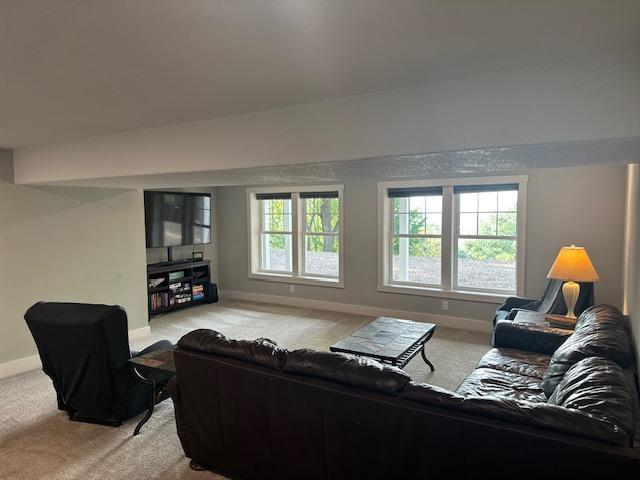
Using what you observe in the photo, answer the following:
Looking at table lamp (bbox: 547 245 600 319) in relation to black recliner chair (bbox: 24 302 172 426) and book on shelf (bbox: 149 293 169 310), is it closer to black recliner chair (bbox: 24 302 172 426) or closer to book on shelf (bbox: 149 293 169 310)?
black recliner chair (bbox: 24 302 172 426)

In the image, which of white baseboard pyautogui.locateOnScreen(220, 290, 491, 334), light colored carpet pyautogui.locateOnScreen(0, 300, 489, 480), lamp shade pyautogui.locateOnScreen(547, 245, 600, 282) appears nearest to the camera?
light colored carpet pyautogui.locateOnScreen(0, 300, 489, 480)

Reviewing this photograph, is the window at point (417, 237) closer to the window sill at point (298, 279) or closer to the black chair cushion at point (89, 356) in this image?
the window sill at point (298, 279)

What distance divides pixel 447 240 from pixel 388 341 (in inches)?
97.2

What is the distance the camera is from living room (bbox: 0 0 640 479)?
139cm

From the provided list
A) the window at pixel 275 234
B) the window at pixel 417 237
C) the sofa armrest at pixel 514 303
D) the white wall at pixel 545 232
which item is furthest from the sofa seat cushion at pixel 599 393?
the window at pixel 275 234

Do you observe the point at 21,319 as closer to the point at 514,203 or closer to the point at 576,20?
the point at 576,20

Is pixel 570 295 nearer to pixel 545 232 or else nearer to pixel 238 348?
pixel 545 232

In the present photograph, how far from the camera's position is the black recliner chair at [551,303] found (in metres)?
4.07

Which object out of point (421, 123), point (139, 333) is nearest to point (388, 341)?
point (421, 123)

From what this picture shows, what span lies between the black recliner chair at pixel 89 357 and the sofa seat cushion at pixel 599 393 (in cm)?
273

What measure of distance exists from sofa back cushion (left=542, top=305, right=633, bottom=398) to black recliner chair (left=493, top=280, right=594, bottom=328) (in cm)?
122

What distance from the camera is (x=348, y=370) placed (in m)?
1.92

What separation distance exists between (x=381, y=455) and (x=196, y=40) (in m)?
1.82

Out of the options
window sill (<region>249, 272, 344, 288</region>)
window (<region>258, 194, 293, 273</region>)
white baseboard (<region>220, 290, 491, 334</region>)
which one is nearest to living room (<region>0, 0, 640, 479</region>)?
white baseboard (<region>220, 290, 491, 334</region>)
